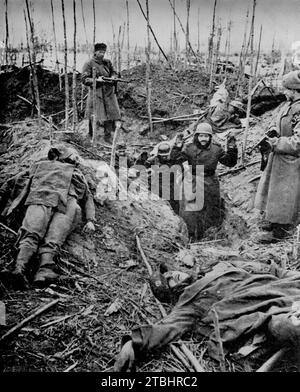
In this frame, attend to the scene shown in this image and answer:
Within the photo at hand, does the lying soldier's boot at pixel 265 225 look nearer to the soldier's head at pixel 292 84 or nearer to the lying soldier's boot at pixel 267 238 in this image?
the lying soldier's boot at pixel 267 238

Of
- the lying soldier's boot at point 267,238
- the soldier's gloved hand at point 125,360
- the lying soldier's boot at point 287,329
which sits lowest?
the lying soldier's boot at point 267,238

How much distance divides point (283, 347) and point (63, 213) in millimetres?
2179

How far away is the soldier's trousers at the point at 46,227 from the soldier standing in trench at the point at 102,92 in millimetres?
3353

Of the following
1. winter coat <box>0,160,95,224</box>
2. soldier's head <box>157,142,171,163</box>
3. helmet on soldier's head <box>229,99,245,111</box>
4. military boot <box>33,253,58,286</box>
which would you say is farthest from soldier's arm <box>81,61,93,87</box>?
military boot <box>33,253,58,286</box>

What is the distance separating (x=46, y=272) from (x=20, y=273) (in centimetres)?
21

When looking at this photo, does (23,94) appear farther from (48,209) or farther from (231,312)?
(231,312)

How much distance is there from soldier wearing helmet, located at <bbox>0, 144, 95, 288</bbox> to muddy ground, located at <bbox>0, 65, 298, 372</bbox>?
0.14 metres

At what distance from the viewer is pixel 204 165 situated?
5242 mm

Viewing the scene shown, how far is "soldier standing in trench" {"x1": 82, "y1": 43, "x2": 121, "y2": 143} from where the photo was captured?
6.64 metres

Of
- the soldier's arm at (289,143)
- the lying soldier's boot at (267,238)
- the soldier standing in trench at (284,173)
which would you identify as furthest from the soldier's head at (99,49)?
the lying soldier's boot at (267,238)

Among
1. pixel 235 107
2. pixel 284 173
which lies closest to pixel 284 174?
pixel 284 173

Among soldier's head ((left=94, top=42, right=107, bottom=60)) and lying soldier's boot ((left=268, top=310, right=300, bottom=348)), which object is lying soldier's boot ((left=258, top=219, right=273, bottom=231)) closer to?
lying soldier's boot ((left=268, top=310, right=300, bottom=348))

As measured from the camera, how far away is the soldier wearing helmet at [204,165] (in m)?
5.21

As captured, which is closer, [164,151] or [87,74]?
[164,151]
